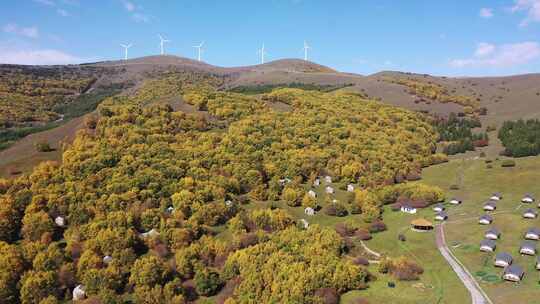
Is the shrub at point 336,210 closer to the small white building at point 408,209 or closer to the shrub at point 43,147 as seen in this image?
the small white building at point 408,209

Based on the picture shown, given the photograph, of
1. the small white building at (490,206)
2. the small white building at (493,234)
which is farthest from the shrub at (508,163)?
the small white building at (493,234)

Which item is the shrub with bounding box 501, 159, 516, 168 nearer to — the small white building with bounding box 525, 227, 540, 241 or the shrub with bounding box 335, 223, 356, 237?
the small white building with bounding box 525, 227, 540, 241

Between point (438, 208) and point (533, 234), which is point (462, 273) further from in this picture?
point (438, 208)

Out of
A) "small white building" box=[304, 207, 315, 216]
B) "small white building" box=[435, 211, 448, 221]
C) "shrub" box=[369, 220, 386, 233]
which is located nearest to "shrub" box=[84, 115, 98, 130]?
"small white building" box=[304, 207, 315, 216]

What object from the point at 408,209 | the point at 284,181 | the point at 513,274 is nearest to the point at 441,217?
the point at 408,209

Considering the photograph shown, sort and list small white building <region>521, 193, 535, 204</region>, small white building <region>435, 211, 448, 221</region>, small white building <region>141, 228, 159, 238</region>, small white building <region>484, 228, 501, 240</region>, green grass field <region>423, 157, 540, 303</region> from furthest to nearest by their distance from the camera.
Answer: small white building <region>521, 193, 535, 204</region>, small white building <region>435, 211, 448, 221</region>, small white building <region>141, 228, 159, 238</region>, small white building <region>484, 228, 501, 240</region>, green grass field <region>423, 157, 540, 303</region>

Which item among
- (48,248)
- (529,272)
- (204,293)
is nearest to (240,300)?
(204,293)
